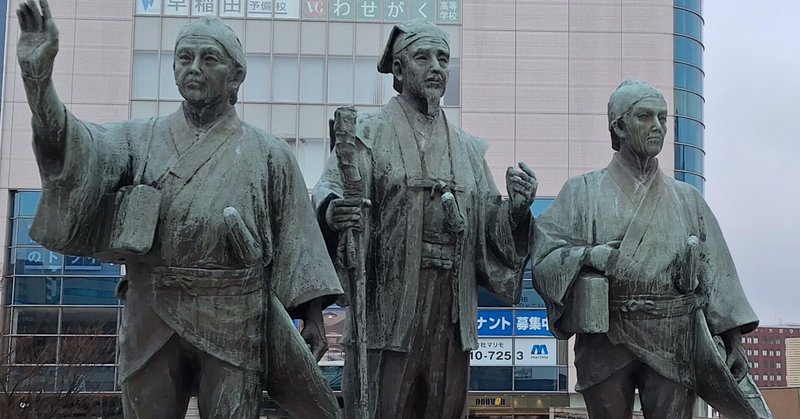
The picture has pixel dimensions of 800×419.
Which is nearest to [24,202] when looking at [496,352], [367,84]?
[367,84]

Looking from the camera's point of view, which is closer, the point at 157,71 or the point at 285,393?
the point at 285,393

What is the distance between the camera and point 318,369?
16.9ft

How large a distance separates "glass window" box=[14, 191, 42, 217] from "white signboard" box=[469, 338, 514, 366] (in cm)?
1192

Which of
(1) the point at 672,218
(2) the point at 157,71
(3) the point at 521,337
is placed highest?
(2) the point at 157,71

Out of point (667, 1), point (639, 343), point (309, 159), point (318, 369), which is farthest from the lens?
point (667, 1)

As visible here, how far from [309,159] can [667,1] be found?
10385 mm

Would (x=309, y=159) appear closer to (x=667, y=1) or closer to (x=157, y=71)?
(x=157, y=71)

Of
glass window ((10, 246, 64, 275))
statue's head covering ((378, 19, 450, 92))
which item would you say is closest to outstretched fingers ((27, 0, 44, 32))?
statue's head covering ((378, 19, 450, 92))

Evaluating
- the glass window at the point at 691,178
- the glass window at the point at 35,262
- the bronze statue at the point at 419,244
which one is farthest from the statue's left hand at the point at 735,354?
the glass window at the point at 35,262

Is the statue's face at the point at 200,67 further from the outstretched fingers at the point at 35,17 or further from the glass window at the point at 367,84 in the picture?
the glass window at the point at 367,84

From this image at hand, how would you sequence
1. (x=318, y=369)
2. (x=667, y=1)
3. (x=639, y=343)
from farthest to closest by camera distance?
(x=667, y=1), (x=639, y=343), (x=318, y=369)

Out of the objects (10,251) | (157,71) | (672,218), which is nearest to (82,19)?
(157,71)

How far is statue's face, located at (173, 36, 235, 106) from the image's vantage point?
16.8 feet

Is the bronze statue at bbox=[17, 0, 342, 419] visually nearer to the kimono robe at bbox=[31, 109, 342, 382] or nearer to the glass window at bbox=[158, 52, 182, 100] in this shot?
the kimono robe at bbox=[31, 109, 342, 382]
